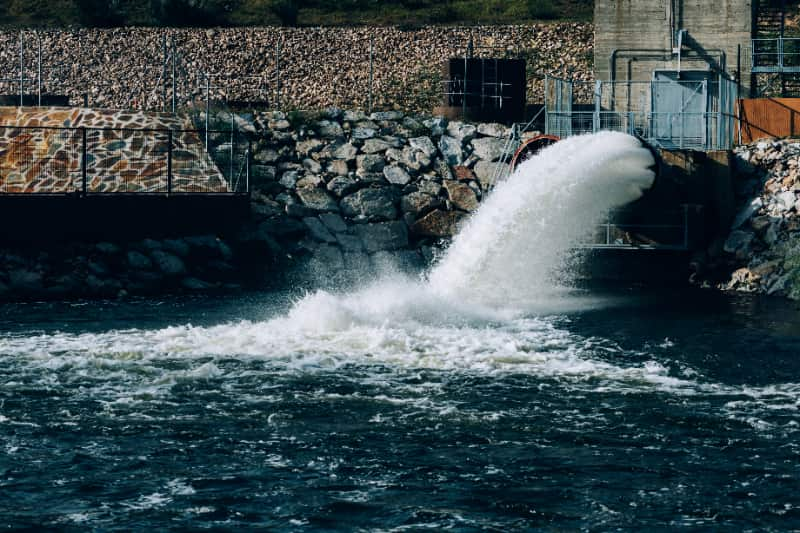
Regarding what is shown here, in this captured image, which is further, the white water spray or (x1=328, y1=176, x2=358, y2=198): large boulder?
(x1=328, y1=176, x2=358, y2=198): large boulder

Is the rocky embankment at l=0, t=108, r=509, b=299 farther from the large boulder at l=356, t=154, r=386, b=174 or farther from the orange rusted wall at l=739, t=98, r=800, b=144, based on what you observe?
the orange rusted wall at l=739, t=98, r=800, b=144

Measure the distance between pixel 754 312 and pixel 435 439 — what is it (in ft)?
46.7

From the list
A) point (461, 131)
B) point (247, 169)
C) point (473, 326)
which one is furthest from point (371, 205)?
point (473, 326)

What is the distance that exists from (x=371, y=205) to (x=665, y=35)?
11.8 m

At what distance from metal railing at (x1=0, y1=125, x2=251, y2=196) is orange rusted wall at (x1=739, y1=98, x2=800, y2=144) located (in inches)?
577

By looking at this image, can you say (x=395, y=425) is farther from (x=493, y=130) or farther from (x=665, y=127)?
(x=665, y=127)

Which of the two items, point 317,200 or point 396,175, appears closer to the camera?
point 317,200

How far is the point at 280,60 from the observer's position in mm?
57594

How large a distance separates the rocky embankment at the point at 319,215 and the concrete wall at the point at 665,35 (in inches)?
196

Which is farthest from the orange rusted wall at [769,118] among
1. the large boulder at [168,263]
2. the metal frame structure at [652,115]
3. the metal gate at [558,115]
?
the large boulder at [168,263]

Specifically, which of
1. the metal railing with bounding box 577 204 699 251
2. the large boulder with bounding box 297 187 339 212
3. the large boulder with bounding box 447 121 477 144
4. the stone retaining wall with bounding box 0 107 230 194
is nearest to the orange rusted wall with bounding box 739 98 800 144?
the metal railing with bounding box 577 204 699 251

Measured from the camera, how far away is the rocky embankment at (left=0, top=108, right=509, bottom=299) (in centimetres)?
3183

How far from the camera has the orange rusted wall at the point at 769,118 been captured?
1484 inches

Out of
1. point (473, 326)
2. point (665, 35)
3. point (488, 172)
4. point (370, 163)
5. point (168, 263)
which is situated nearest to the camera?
point (473, 326)
